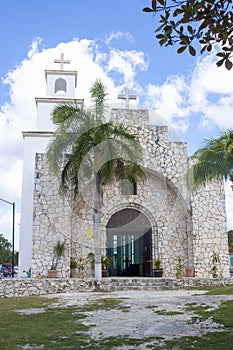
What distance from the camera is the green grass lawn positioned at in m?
5.36

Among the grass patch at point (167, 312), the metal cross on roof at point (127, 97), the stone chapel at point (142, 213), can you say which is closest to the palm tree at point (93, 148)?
the stone chapel at point (142, 213)

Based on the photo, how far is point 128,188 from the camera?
17.1m

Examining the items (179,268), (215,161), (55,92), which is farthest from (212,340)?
(55,92)

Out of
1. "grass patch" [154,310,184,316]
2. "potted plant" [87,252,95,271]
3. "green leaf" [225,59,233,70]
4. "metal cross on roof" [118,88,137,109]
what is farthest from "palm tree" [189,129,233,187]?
"green leaf" [225,59,233,70]

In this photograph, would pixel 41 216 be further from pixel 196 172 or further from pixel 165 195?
pixel 196 172

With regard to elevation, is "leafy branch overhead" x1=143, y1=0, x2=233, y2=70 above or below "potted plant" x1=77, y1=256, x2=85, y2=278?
above

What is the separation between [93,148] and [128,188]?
3.04 meters

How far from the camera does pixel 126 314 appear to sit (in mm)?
7898

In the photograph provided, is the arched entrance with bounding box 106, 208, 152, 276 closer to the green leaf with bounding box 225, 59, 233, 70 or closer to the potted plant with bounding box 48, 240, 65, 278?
the potted plant with bounding box 48, 240, 65, 278

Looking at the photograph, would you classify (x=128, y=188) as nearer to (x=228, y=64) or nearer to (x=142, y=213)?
(x=142, y=213)

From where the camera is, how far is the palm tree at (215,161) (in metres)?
13.2

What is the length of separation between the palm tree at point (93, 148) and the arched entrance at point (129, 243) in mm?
2624

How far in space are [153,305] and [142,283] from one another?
19.6 ft

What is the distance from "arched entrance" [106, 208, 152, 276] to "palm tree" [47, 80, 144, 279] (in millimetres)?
2624
